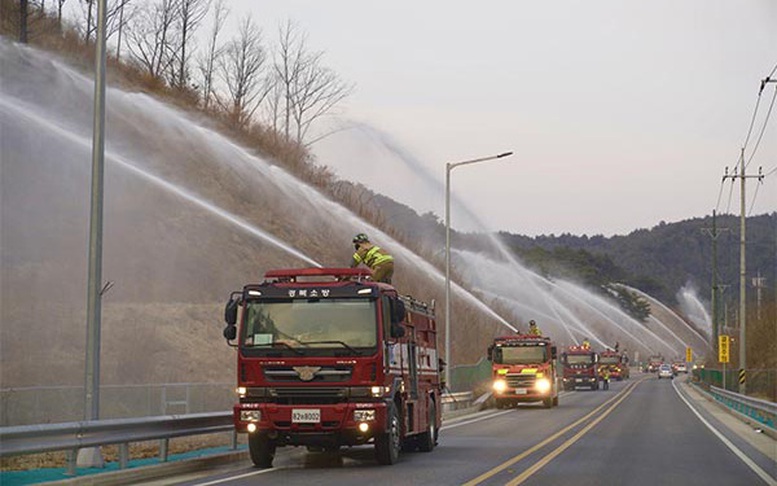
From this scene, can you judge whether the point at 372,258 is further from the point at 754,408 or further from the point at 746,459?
the point at 754,408

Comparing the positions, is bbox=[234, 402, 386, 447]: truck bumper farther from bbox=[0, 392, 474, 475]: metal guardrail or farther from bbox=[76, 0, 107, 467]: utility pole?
bbox=[76, 0, 107, 467]: utility pole

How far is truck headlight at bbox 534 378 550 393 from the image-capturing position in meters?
46.6

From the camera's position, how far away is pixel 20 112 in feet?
175

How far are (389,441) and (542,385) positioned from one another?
26792 mm

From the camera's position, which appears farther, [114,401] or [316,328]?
[114,401]

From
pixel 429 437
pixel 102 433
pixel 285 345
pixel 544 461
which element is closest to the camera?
pixel 102 433

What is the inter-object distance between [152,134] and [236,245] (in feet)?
23.8

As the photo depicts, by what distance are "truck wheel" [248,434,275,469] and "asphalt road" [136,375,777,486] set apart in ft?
0.77

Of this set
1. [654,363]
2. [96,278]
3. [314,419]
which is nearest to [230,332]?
[314,419]

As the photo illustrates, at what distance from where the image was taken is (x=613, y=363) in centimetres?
9425

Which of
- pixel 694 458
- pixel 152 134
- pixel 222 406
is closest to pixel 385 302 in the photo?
pixel 694 458

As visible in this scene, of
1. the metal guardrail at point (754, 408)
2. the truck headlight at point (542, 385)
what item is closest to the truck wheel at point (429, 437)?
the metal guardrail at point (754, 408)

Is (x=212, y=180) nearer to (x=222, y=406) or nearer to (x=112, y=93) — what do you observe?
(x=112, y=93)

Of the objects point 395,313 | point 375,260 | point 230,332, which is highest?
point 375,260
